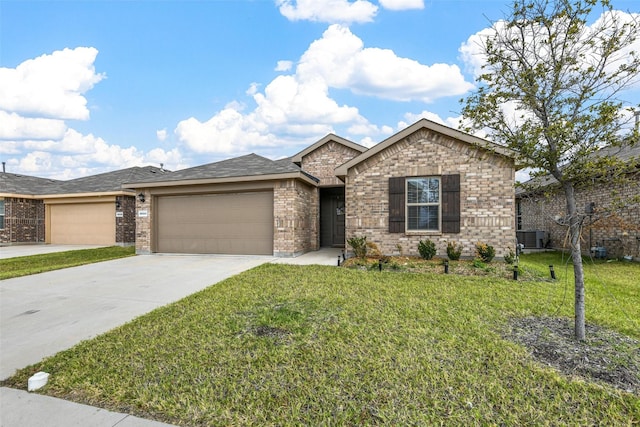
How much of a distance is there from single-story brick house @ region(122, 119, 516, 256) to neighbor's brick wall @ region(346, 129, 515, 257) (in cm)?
3

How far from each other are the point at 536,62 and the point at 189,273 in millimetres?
8020

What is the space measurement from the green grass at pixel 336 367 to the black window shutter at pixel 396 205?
4.06m

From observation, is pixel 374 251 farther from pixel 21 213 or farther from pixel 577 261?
pixel 21 213

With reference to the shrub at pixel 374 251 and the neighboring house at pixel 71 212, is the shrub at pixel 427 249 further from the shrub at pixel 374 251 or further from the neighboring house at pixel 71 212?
the neighboring house at pixel 71 212

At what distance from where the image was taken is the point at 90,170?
2250 centimetres

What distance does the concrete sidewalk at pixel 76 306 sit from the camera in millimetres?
2176

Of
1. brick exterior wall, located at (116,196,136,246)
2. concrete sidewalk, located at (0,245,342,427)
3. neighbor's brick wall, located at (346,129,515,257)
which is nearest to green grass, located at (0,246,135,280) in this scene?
concrete sidewalk, located at (0,245,342,427)

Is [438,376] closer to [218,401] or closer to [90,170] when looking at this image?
[218,401]

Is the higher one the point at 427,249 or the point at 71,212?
the point at 71,212

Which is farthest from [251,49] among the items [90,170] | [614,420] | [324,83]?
[90,170]

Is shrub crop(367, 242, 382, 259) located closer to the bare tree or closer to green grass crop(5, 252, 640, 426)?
green grass crop(5, 252, 640, 426)

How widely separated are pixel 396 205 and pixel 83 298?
7758mm

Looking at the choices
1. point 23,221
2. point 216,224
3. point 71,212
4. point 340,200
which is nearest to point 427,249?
point 340,200

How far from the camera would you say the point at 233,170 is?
11.0 metres
